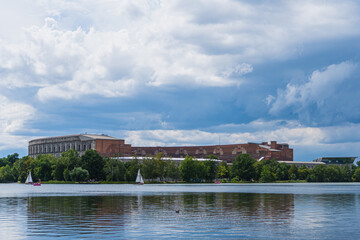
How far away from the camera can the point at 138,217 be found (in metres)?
41.2

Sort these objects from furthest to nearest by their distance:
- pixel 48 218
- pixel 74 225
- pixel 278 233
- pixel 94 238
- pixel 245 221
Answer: pixel 48 218, pixel 245 221, pixel 74 225, pixel 278 233, pixel 94 238

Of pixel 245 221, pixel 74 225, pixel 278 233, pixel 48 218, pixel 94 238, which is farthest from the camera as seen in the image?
pixel 48 218

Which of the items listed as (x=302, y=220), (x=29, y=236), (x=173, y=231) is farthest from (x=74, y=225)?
(x=302, y=220)

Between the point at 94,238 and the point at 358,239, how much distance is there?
15.8m

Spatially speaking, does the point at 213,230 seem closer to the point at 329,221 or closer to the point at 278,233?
the point at 278,233

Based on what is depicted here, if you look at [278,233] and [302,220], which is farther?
[302,220]

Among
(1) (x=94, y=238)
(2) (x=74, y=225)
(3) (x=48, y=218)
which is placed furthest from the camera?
(3) (x=48, y=218)

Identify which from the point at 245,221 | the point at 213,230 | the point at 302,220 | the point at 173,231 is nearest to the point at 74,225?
the point at 173,231

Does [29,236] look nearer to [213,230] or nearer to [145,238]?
[145,238]

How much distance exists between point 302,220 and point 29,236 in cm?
2136

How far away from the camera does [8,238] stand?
95.3ft

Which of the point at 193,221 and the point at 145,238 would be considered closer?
the point at 145,238

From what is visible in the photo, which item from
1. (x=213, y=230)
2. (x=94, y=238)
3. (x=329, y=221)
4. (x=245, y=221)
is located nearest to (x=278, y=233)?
(x=213, y=230)

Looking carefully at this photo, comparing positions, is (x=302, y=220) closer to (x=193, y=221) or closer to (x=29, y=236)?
(x=193, y=221)
